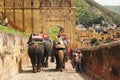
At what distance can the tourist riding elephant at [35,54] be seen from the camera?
548 inches

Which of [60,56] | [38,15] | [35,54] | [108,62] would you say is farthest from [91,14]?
[108,62]

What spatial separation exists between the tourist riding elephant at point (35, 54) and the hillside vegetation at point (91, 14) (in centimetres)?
7092

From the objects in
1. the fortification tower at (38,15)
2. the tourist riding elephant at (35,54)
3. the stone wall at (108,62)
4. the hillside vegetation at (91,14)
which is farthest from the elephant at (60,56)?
the hillside vegetation at (91,14)

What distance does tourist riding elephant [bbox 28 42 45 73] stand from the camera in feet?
45.7

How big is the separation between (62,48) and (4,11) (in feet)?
66.5

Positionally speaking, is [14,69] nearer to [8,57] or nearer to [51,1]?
[8,57]

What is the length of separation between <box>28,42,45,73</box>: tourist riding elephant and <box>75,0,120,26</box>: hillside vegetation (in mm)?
70922

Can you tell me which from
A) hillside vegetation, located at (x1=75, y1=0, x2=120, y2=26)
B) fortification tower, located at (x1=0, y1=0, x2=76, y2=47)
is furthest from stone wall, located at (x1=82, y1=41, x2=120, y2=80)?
hillside vegetation, located at (x1=75, y1=0, x2=120, y2=26)

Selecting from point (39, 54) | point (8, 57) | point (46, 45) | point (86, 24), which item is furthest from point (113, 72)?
point (86, 24)

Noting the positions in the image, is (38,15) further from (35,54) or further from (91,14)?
(91,14)

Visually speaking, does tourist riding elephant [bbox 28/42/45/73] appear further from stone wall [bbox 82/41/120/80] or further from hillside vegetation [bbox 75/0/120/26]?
hillside vegetation [bbox 75/0/120/26]

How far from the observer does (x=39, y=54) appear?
14125 millimetres

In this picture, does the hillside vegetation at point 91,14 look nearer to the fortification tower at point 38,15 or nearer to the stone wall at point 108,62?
the fortification tower at point 38,15

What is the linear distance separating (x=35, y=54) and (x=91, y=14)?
85.0m
